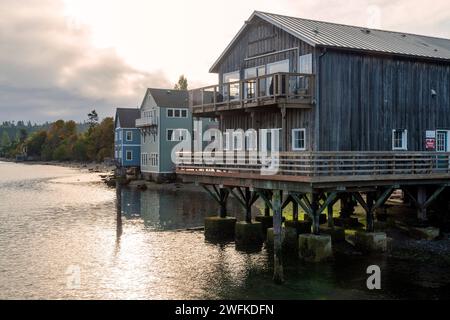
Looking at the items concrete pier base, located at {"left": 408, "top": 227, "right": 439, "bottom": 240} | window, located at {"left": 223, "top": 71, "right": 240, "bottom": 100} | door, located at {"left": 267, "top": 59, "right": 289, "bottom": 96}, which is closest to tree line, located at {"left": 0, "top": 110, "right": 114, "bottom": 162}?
window, located at {"left": 223, "top": 71, "right": 240, "bottom": 100}

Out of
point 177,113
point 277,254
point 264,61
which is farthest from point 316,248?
point 177,113

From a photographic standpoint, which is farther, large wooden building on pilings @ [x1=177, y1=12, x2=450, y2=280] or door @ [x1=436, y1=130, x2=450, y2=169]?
door @ [x1=436, y1=130, x2=450, y2=169]

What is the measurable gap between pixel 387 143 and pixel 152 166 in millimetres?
49155

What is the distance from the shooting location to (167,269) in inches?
898

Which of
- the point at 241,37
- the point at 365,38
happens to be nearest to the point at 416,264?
the point at 365,38

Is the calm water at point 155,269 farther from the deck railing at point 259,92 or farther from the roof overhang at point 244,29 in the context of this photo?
the roof overhang at point 244,29

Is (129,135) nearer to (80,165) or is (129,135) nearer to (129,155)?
(129,155)

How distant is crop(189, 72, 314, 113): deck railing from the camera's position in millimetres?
24125

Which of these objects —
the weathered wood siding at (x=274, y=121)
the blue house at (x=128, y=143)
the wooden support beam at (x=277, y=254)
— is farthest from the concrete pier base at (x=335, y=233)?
the blue house at (x=128, y=143)

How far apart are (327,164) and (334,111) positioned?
10.9ft

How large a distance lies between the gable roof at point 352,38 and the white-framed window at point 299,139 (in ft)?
14.3

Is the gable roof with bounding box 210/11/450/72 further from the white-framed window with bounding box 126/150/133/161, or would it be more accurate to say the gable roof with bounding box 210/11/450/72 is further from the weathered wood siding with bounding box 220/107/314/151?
the white-framed window with bounding box 126/150/133/161

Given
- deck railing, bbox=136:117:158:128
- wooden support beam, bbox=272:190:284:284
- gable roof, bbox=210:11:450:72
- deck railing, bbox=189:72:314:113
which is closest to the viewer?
wooden support beam, bbox=272:190:284:284

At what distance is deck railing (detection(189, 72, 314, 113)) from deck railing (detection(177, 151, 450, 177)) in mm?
2863
